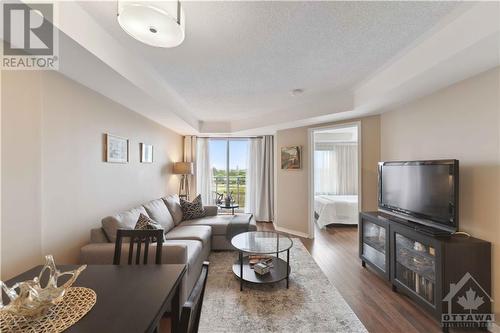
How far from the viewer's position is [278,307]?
219 cm

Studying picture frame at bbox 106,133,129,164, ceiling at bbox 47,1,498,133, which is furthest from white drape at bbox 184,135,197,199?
picture frame at bbox 106,133,129,164

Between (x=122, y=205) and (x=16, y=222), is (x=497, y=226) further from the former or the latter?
(x=122, y=205)

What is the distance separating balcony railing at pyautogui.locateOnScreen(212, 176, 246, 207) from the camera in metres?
6.06

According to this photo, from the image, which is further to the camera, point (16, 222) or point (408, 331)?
point (408, 331)

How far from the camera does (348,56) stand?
2.19 metres

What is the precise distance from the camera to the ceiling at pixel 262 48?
5.02 feet

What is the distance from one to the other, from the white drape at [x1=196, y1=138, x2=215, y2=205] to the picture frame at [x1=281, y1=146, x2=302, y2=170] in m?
2.12

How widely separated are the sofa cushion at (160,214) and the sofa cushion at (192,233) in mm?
145

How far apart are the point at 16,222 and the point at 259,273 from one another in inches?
88.8

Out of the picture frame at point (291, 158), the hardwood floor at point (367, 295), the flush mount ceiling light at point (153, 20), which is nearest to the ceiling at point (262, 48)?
the flush mount ceiling light at point (153, 20)

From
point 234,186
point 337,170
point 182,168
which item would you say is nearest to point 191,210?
point 182,168

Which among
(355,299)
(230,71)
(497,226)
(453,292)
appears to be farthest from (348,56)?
(355,299)

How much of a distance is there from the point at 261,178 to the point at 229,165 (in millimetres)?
992

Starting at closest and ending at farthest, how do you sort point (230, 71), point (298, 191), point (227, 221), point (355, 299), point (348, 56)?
point (348, 56) < point (355, 299) < point (230, 71) < point (227, 221) < point (298, 191)
